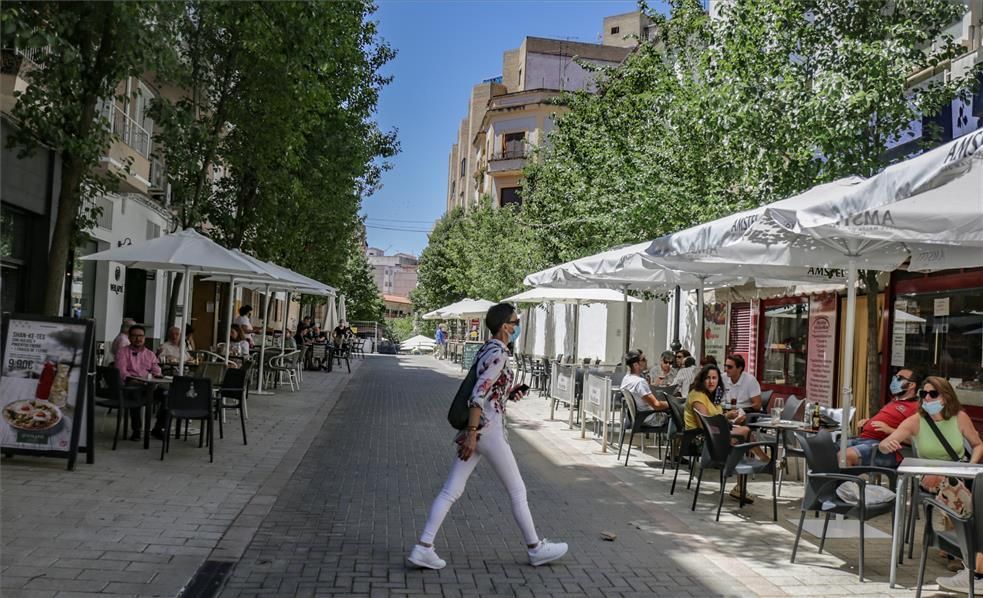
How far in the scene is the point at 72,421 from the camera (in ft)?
29.3

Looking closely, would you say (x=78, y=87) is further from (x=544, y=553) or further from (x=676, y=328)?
(x=676, y=328)

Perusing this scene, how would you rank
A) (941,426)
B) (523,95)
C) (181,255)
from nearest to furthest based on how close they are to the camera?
(941,426) < (181,255) < (523,95)

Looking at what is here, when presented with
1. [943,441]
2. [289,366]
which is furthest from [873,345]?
[289,366]

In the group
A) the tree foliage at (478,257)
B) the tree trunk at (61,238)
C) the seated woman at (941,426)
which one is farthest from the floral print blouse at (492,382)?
the tree foliage at (478,257)

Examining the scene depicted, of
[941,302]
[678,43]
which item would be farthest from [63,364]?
[678,43]

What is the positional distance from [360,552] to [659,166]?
10019 millimetres

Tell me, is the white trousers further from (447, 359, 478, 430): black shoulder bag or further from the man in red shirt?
the man in red shirt

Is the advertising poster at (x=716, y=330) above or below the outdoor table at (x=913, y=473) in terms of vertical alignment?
above

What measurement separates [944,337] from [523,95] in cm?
4637

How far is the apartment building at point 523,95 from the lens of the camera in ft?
184

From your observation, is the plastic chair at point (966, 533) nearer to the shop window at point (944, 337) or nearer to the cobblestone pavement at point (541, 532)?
the cobblestone pavement at point (541, 532)

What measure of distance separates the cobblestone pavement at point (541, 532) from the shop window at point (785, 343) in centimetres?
648

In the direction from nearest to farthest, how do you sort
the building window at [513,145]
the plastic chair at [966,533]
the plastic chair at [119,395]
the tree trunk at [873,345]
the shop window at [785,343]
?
the plastic chair at [966,533], the plastic chair at [119,395], the tree trunk at [873,345], the shop window at [785,343], the building window at [513,145]

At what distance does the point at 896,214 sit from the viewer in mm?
7031
